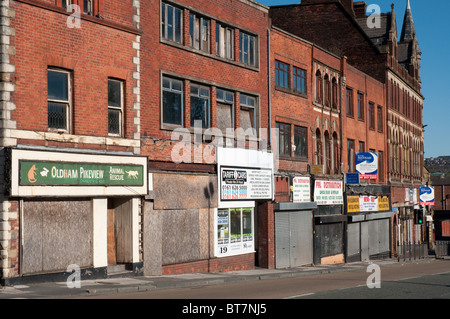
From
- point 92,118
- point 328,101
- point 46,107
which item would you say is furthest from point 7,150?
point 328,101

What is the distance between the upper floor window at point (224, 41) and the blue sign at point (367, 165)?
53.0 ft

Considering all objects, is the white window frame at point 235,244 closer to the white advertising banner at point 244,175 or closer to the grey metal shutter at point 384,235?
the white advertising banner at point 244,175

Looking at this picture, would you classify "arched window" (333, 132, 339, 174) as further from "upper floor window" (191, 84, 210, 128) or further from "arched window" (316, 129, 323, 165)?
"upper floor window" (191, 84, 210, 128)

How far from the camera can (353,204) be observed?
42.7 m

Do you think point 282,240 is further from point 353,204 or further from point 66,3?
point 66,3

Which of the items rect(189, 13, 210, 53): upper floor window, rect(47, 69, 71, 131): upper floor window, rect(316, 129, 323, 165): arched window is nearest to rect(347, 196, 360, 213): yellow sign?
rect(316, 129, 323, 165): arched window

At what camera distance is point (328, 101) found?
133 ft

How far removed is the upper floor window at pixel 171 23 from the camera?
25.9 metres

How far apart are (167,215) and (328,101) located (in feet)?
59.1

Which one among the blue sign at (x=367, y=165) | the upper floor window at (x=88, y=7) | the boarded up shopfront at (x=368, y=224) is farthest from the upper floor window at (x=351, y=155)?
the upper floor window at (x=88, y=7)

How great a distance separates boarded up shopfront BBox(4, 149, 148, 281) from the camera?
64.0 ft

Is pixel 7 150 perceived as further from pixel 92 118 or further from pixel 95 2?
pixel 95 2

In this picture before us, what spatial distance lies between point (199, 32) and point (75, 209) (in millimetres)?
10192
